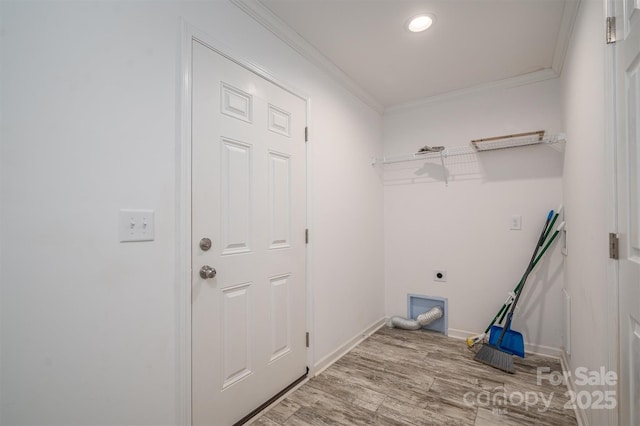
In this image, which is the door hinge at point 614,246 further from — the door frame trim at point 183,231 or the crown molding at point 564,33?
the door frame trim at point 183,231

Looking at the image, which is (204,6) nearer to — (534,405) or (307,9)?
(307,9)

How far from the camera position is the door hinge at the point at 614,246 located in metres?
1.07

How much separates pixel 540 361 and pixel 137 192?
3034mm

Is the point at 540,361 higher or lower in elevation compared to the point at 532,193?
lower

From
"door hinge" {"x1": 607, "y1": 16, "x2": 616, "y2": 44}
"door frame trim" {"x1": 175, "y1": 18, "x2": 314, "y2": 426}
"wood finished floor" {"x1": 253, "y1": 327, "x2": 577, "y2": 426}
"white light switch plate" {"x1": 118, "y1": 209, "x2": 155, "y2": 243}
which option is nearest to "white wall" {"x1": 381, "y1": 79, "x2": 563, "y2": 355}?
"wood finished floor" {"x1": 253, "y1": 327, "x2": 577, "y2": 426}

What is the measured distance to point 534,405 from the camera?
5.86 ft

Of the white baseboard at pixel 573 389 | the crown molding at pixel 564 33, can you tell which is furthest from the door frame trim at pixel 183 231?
the crown molding at pixel 564 33

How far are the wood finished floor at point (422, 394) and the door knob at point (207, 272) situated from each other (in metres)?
0.91

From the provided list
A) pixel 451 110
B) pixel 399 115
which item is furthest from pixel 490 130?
pixel 399 115

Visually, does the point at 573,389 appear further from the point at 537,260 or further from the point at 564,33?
the point at 564,33

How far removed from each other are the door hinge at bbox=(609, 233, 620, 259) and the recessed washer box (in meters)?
1.94

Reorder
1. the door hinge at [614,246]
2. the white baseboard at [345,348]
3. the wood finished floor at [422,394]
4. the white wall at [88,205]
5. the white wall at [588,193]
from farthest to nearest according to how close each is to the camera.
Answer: the white baseboard at [345,348]
the wood finished floor at [422,394]
the white wall at [588,193]
the door hinge at [614,246]
the white wall at [88,205]

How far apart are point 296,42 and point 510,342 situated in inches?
113

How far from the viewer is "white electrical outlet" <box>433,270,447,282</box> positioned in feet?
9.57
